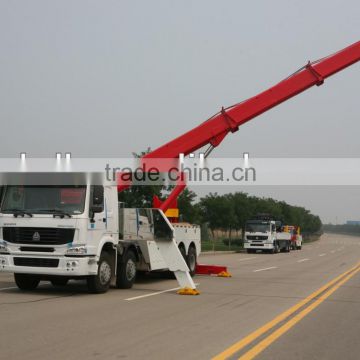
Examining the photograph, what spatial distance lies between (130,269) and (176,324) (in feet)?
18.7

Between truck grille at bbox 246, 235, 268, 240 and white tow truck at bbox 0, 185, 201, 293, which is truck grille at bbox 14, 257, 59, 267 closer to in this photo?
white tow truck at bbox 0, 185, 201, 293

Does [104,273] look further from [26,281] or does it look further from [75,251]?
[26,281]

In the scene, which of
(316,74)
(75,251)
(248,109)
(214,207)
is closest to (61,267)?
(75,251)

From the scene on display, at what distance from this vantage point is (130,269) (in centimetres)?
1510

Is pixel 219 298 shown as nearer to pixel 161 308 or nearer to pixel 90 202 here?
pixel 161 308

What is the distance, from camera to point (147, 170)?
18.5 m

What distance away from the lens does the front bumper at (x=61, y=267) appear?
12.8 m

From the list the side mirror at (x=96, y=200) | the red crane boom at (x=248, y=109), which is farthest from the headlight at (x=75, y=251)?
the red crane boom at (x=248, y=109)

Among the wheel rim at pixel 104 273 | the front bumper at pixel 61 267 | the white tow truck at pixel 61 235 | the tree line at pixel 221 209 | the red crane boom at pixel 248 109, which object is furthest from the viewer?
the tree line at pixel 221 209

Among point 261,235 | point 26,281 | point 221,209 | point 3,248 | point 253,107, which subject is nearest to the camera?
point 3,248

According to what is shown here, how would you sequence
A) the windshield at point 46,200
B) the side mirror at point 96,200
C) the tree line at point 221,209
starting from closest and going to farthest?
the windshield at point 46,200, the side mirror at point 96,200, the tree line at point 221,209

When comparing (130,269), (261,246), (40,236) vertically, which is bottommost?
(130,269)

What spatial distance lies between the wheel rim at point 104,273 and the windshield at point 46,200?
1516mm

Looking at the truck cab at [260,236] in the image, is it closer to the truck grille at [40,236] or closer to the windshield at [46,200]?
the windshield at [46,200]
